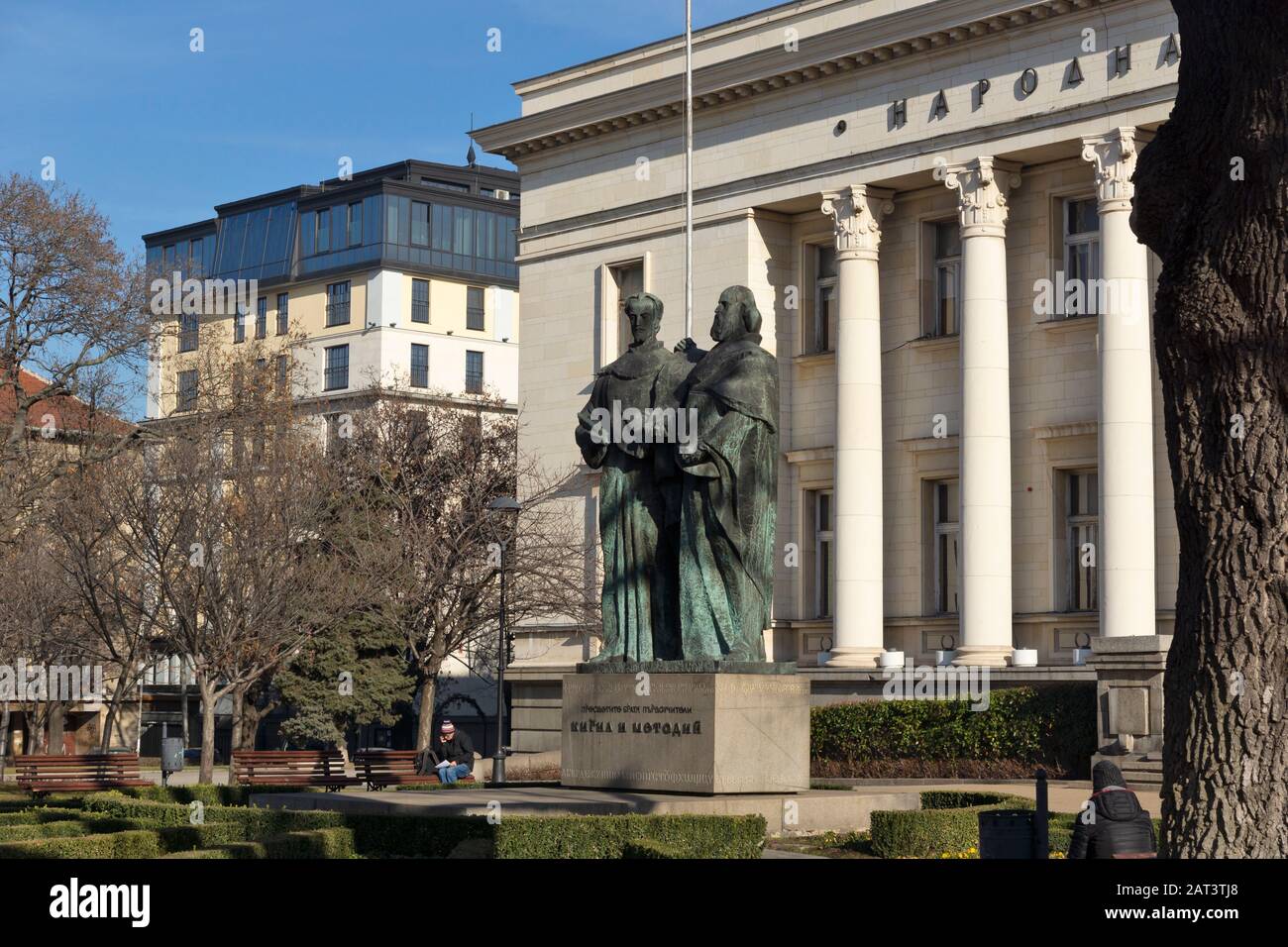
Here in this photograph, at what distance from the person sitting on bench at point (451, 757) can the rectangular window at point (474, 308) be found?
63979 millimetres

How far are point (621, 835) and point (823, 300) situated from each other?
34.2 m

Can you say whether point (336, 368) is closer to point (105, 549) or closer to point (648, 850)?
point (105, 549)

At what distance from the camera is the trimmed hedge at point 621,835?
50.9 ft

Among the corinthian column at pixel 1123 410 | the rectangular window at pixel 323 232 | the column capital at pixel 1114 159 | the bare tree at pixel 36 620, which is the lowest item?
the bare tree at pixel 36 620

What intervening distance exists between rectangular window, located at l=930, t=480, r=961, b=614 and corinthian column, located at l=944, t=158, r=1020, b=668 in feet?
8.35

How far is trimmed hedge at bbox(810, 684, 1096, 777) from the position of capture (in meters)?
36.7

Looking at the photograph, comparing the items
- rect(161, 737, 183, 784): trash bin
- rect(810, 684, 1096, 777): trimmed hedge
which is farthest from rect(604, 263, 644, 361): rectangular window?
rect(161, 737, 183, 784): trash bin

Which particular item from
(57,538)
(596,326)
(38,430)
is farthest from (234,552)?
(596,326)

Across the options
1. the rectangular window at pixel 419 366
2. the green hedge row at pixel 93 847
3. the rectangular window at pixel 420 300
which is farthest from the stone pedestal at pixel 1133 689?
the rectangular window at pixel 420 300

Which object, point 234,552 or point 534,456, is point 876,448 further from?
point 234,552

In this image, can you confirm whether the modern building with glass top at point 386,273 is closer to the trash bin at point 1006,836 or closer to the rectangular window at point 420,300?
the rectangular window at point 420,300

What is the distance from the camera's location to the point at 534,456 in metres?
53.4

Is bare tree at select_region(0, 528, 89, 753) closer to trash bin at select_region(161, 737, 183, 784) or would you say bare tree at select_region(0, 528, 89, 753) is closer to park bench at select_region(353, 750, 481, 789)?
trash bin at select_region(161, 737, 183, 784)

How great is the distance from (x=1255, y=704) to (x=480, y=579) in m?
41.7
